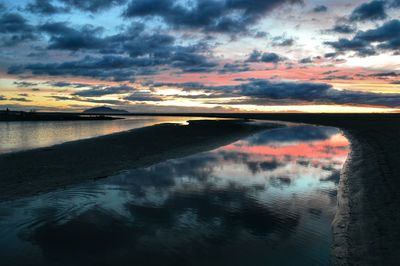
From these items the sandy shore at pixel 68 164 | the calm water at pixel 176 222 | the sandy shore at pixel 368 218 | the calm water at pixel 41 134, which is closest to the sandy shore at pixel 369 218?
the sandy shore at pixel 368 218

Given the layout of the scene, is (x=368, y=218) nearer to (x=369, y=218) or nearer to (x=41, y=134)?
(x=369, y=218)

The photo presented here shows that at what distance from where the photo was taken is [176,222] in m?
10.2

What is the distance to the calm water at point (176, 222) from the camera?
7.99 meters

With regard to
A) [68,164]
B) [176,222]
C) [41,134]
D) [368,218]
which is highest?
[368,218]

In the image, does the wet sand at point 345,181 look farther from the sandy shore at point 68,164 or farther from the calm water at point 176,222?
the calm water at point 176,222

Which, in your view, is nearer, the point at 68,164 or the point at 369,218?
the point at 369,218

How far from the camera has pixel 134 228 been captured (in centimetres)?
966

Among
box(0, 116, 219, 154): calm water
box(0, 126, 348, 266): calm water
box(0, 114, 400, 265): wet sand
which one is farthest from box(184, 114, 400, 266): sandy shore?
box(0, 116, 219, 154): calm water

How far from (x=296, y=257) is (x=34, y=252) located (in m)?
6.05

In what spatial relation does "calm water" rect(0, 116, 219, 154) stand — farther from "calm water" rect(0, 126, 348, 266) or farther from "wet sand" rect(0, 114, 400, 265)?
"calm water" rect(0, 126, 348, 266)

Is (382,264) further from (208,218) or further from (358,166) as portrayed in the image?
(358,166)

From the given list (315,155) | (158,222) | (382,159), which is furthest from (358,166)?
(158,222)

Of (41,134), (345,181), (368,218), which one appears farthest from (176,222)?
(41,134)

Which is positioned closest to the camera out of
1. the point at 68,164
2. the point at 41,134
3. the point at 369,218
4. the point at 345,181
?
the point at 369,218
